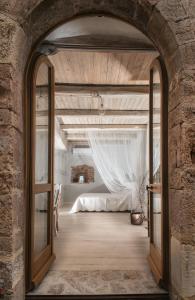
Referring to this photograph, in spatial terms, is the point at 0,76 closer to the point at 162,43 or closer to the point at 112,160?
the point at 162,43

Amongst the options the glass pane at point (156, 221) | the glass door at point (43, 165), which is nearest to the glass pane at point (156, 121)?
the glass pane at point (156, 221)

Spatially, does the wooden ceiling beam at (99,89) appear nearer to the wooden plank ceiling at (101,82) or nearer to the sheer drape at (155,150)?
the wooden plank ceiling at (101,82)

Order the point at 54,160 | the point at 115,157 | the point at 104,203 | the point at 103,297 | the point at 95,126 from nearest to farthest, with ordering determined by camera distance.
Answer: the point at 103,297 → the point at 54,160 → the point at 104,203 → the point at 95,126 → the point at 115,157

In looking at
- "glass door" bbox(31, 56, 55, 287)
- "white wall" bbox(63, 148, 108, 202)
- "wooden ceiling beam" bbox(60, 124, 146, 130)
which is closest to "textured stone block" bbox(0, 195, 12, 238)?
"glass door" bbox(31, 56, 55, 287)

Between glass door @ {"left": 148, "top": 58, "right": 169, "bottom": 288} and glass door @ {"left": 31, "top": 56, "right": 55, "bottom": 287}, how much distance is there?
3.57 ft

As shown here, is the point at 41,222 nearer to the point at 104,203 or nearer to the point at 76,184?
the point at 104,203

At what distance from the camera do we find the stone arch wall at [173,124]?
175 centimetres

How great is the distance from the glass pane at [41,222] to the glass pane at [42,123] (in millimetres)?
191

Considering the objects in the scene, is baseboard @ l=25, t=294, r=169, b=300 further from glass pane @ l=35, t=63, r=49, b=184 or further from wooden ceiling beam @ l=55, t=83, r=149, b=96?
wooden ceiling beam @ l=55, t=83, r=149, b=96

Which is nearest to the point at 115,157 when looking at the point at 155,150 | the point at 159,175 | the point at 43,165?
the point at 155,150

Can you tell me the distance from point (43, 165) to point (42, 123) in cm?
46

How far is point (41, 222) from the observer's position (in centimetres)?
283

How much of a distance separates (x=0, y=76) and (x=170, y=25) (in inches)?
46.9

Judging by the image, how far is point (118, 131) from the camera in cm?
841
